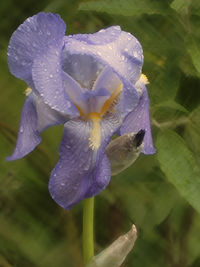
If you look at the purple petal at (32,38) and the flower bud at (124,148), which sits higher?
the purple petal at (32,38)

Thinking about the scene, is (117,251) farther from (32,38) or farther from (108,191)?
(108,191)

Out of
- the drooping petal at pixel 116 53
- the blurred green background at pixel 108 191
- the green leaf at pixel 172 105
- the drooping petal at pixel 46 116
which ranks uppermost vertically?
the drooping petal at pixel 116 53

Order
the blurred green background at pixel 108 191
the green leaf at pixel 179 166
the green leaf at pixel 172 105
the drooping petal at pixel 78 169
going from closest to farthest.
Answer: the drooping petal at pixel 78 169, the green leaf at pixel 179 166, the green leaf at pixel 172 105, the blurred green background at pixel 108 191

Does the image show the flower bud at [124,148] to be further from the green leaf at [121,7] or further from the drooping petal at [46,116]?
the green leaf at [121,7]

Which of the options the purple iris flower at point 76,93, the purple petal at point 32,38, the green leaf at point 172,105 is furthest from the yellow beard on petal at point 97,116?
the green leaf at point 172,105

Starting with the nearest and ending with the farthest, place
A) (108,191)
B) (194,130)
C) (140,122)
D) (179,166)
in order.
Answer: (140,122)
(179,166)
(194,130)
(108,191)

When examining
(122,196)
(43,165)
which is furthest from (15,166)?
(122,196)

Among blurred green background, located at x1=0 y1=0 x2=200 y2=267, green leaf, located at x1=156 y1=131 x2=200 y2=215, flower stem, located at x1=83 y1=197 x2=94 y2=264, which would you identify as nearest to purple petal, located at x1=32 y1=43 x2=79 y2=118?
flower stem, located at x1=83 y1=197 x2=94 y2=264

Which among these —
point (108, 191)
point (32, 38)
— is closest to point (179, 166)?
point (32, 38)
